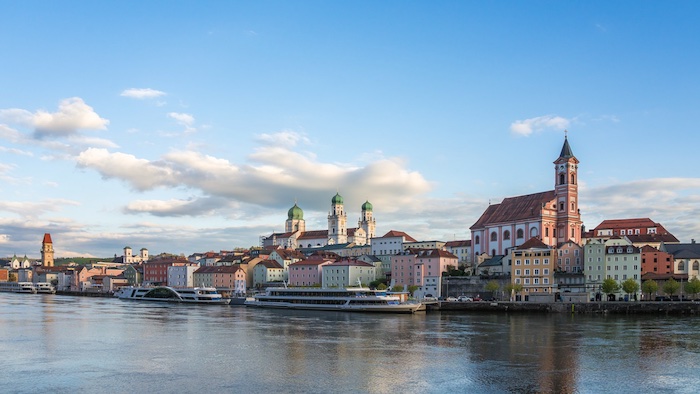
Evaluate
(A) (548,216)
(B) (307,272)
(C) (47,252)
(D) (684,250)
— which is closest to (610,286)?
(D) (684,250)

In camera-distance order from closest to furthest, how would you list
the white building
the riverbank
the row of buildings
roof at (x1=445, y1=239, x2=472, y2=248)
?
the riverbank, the row of buildings, roof at (x1=445, y1=239, x2=472, y2=248), the white building

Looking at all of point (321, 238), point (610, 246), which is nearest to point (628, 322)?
point (610, 246)

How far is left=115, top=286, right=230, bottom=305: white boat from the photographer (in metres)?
91.1

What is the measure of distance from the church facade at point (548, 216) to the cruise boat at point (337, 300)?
80.9 feet

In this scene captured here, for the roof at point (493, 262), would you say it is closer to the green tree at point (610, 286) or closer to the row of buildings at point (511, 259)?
the row of buildings at point (511, 259)

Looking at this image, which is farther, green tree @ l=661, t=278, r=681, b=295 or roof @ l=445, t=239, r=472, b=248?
roof @ l=445, t=239, r=472, b=248

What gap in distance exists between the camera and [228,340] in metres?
39.5

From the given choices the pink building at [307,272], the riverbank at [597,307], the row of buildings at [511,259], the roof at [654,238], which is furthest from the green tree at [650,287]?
the pink building at [307,272]

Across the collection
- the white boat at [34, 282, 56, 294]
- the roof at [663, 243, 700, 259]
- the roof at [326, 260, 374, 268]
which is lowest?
the white boat at [34, 282, 56, 294]

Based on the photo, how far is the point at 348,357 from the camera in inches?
1266

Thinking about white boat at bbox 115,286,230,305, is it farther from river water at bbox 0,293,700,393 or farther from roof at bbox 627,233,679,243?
roof at bbox 627,233,679,243

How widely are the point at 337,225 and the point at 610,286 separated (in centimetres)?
9096

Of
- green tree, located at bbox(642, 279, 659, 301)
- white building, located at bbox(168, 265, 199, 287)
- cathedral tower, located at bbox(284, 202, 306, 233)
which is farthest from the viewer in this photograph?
cathedral tower, located at bbox(284, 202, 306, 233)

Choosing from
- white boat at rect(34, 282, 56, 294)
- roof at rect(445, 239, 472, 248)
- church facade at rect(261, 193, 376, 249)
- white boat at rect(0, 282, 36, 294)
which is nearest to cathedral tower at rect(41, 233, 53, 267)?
white boat at rect(0, 282, 36, 294)
